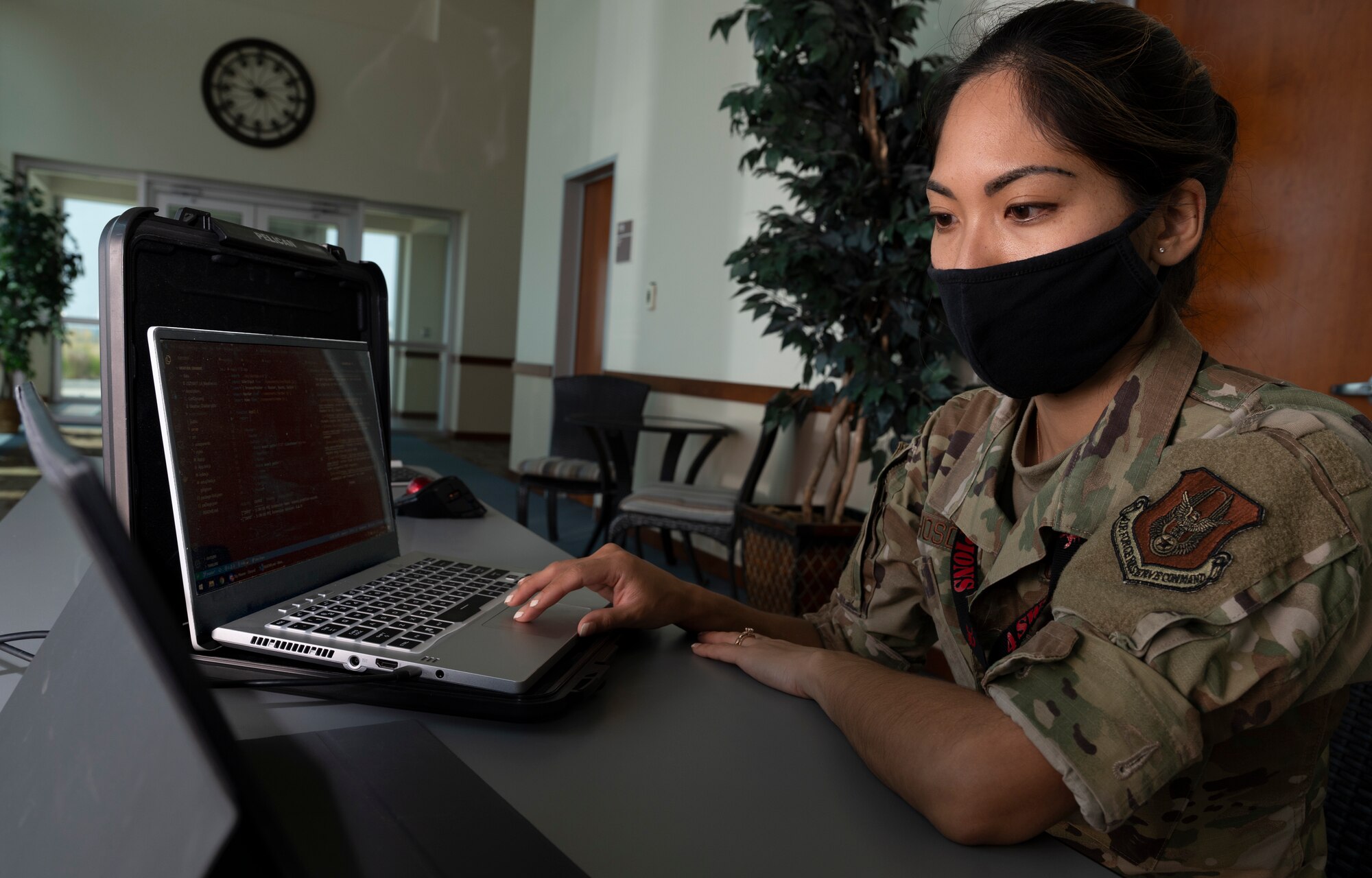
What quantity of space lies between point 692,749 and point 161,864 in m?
0.42

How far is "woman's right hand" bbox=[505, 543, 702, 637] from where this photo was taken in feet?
2.64

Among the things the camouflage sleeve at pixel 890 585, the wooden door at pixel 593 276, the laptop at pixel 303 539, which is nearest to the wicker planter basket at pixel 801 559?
the camouflage sleeve at pixel 890 585

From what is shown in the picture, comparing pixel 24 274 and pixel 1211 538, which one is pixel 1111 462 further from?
pixel 24 274

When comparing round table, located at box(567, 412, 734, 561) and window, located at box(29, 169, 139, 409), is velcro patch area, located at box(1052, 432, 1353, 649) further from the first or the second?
window, located at box(29, 169, 139, 409)

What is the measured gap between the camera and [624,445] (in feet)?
12.9

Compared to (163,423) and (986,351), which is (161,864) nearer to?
(163,423)

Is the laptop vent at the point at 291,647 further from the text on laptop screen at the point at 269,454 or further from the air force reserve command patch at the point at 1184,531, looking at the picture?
the air force reserve command patch at the point at 1184,531

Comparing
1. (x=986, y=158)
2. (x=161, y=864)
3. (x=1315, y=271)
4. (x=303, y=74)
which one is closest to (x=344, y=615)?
(x=161, y=864)

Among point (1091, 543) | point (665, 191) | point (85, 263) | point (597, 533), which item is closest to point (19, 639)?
point (1091, 543)

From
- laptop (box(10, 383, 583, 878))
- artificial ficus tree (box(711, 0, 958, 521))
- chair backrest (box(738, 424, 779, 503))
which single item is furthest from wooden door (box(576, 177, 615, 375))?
laptop (box(10, 383, 583, 878))

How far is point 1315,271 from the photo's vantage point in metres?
2.03

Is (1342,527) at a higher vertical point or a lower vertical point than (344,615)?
higher

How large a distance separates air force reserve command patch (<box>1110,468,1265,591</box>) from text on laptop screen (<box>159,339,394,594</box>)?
0.66m

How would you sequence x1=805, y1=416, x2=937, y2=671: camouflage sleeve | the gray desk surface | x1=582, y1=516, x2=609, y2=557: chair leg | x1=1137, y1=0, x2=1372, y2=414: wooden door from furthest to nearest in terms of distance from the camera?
x1=582, y1=516, x2=609, y2=557: chair leg → x1=1137, y1=0, x2=1372, y2=414: wooden door → x1=805, y1=416, x2=937, y2=671: camouflage sleeve → the gray desk surface
